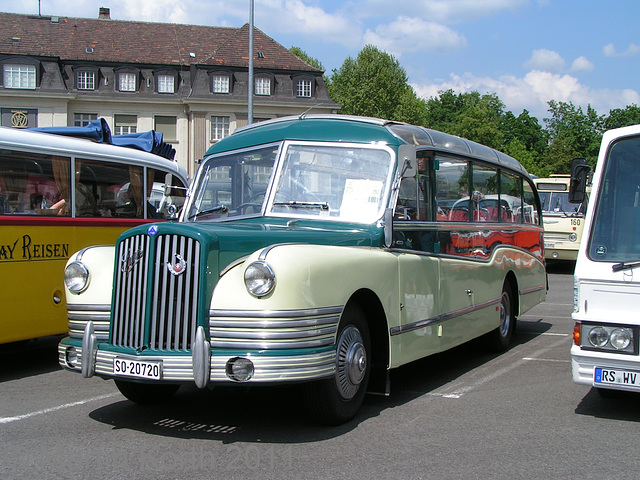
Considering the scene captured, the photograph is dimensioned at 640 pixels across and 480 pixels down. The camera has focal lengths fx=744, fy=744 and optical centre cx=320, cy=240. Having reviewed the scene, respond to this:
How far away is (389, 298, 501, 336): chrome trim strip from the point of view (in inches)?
247

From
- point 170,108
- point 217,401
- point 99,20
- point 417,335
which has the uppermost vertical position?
point 99,20

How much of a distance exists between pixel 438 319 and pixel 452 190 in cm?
162

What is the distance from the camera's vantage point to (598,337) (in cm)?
575

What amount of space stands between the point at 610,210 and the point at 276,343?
3.08 m

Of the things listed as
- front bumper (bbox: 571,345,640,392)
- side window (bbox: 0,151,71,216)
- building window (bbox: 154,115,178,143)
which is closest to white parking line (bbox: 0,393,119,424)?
side window (bbox: 0,151,71,216)

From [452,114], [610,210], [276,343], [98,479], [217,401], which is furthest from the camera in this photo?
[452,114]

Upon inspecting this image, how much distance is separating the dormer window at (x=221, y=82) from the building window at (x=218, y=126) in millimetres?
1895

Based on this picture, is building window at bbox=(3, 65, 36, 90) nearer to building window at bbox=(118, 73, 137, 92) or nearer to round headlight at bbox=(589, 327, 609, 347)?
building window at bbox=(118, 73, 137, 92)

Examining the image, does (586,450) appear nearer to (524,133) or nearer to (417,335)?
(417,335)

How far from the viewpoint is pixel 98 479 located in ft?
14.7

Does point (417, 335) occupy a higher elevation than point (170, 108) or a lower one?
lower

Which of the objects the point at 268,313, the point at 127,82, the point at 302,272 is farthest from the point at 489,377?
the point at 127,82

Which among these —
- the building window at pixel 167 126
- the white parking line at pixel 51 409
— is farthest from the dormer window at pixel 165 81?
the white parking line at pixel 51 409

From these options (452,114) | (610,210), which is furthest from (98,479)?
(452,114)
